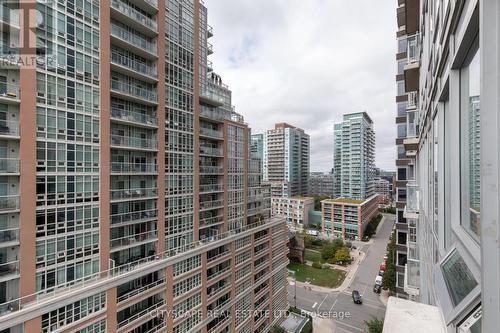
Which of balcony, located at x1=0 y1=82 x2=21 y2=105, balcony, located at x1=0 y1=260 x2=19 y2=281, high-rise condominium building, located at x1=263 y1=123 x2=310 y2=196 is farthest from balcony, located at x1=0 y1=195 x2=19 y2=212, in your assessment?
high-rise condominium building, located at x1=263 y1=123 x2=310 y2=196

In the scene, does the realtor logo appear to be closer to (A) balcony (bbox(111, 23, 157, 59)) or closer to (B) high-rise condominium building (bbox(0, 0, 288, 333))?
(B) high-rise condominium building (bbox(0, 0, 288, 333))

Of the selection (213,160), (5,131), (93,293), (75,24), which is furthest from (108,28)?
(93,293)

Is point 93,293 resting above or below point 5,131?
below

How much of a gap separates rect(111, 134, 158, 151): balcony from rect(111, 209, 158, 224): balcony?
404 cm

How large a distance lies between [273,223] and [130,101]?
61.7 ft

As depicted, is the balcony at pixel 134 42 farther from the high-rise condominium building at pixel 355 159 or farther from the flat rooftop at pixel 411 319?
the high-rise condominium building at pixel 355 159

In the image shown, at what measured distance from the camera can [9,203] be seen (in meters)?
10.3

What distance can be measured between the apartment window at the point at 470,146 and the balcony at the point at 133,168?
49.5ft

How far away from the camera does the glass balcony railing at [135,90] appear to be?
14.8 metres

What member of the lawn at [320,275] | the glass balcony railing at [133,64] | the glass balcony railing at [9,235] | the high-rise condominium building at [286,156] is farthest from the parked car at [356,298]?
the high-rise condominium building at [286,156]

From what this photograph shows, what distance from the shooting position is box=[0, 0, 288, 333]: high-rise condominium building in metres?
10.6

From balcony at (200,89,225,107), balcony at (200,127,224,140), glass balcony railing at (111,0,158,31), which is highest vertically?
glass balcony railing at (111,0,158,31)

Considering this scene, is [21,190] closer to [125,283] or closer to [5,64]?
[5,64]

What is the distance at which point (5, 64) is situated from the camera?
10133 mm
